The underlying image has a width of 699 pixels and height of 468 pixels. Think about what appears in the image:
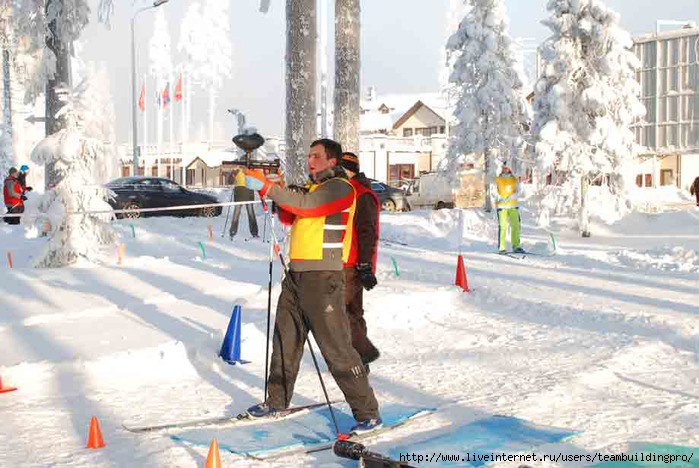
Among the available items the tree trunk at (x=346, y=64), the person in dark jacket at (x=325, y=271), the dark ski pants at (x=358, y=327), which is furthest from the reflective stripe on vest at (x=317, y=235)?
the tree trunk at (x=346, y=64)

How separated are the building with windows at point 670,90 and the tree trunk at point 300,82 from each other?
108 feet

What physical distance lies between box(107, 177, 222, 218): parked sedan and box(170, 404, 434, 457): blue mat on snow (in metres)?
20.7

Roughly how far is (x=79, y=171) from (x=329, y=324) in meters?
9.39

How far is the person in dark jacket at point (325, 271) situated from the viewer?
534 cm

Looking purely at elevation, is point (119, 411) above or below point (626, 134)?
below

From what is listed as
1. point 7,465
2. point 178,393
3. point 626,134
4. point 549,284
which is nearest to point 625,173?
point 626,134

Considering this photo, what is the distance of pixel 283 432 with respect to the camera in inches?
217

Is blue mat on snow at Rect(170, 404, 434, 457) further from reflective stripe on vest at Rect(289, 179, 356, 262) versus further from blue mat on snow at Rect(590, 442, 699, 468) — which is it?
blue mat on snow at Rect(590, 442, 699, 468)

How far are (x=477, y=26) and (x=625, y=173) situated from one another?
42.0 feet

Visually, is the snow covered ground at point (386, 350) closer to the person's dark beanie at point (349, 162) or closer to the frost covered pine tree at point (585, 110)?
the person's dark beanie at point (349, 162)

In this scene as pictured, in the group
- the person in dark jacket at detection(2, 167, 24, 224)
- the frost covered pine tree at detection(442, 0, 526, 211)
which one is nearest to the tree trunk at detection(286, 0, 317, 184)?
the person in dark jacket at detection(2, 167, 24, 224)

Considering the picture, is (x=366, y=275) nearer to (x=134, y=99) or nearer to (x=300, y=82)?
(x=300, y=82)

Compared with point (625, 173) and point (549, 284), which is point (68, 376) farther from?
point (625, 173)

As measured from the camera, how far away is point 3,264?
14.0 meters
